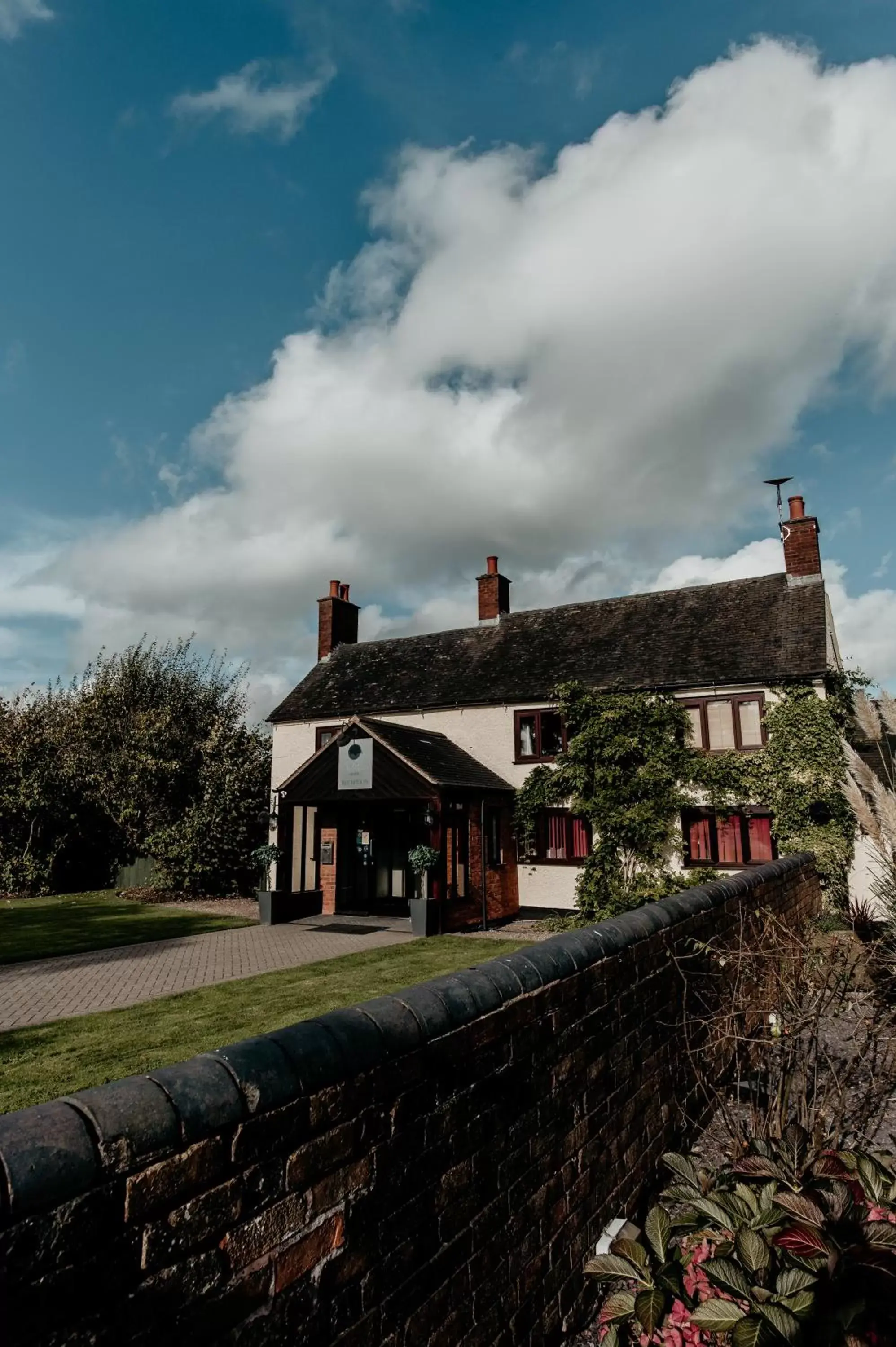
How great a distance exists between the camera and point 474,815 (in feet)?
60.6

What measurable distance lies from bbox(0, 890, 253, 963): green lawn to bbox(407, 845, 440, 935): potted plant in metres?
4.44

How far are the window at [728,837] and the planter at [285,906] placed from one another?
948cm

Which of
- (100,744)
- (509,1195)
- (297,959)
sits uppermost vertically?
(100,744)

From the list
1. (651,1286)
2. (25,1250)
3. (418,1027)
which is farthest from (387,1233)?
(651,1286)

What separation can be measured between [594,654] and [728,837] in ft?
20.9

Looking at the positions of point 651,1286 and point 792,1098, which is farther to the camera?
point 792,1098

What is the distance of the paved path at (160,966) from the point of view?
31.8 feet

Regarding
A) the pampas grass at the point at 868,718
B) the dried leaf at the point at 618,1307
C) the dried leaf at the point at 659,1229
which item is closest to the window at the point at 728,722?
the pampas grass at the point at 868,718

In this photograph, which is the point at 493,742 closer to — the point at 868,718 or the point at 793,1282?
the point at 868,718

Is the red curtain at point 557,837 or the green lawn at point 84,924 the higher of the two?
the red curtain at point 557,837

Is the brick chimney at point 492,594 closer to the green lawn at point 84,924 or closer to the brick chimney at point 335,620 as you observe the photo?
the brick chimney at point 335,620

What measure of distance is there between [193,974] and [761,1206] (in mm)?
9875

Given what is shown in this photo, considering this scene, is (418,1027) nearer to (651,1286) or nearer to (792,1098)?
(651,1286)

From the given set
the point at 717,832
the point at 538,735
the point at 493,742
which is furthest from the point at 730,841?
the point at 493,742
